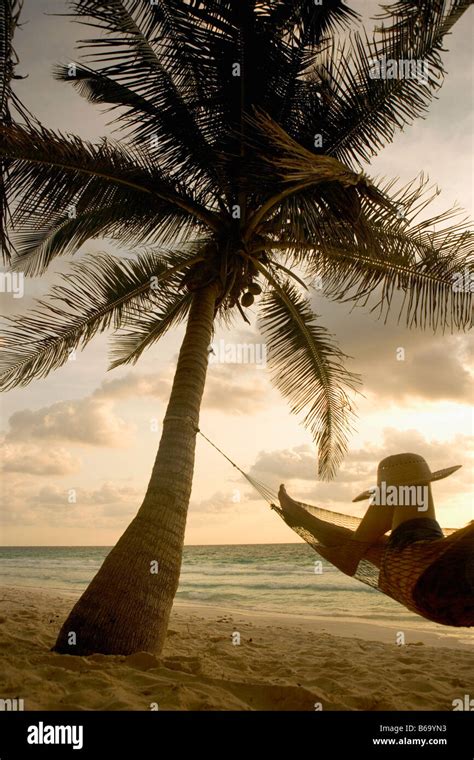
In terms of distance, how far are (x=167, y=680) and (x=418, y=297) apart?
11.7 feet

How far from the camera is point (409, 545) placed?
2883 mm

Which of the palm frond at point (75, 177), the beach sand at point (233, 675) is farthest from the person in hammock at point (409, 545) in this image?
the palm frond at point (75, 177)

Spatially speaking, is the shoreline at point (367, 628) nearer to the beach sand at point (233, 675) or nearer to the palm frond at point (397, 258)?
the beach sand at point (233, 675)

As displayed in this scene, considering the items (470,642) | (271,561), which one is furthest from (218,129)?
(271,561)

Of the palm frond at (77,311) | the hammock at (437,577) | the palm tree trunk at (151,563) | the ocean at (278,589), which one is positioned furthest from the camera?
the ocean at (278,589)

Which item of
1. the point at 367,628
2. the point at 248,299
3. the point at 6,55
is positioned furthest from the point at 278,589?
the point at 6,55

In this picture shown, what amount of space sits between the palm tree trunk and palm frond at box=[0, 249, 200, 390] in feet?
4.41

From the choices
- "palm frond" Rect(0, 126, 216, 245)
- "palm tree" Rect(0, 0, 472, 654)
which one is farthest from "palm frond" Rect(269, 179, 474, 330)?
"palm frond" Rect(0, 126, 216, 245)

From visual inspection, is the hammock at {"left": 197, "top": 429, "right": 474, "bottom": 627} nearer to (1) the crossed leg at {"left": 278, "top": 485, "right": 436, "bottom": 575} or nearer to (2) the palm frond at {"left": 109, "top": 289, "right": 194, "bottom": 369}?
(1) the crossed leg at {"left": 278, "top": 485, "right": 436, "bottom": 575}

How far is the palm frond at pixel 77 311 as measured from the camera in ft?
15.8

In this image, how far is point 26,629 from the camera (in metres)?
4.52

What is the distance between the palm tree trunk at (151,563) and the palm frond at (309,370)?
1.90 metres

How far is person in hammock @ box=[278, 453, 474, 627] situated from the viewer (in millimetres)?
2590
